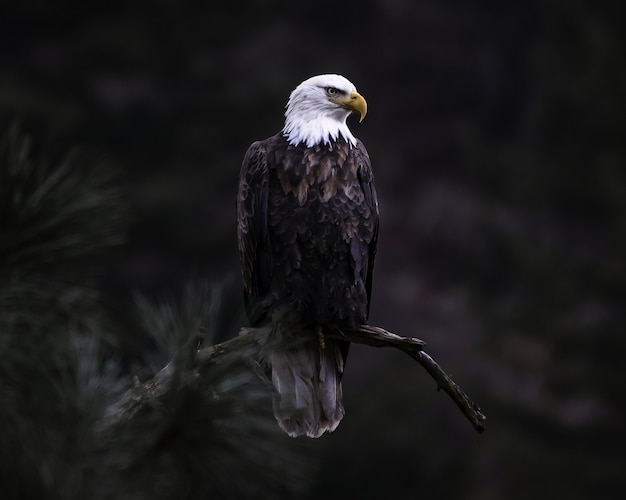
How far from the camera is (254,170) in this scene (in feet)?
10.5

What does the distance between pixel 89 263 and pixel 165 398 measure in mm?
243

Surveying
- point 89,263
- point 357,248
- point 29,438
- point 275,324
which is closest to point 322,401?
point 357,248

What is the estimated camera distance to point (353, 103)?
323cm

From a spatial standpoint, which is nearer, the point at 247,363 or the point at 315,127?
the point at 247,363

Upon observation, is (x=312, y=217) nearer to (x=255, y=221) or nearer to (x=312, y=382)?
(x=255, y=221)

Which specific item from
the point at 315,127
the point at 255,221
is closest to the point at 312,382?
the point at 255,221

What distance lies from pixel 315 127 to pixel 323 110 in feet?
0.29

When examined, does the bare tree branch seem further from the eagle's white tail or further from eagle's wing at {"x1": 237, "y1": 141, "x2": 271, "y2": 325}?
eagle's wing at {"x1": 237, "y1": 141, "x2": 271, "y2": 325}

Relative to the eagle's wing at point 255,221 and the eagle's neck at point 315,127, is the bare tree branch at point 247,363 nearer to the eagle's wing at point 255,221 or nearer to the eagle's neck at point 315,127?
the eagle's wing at point 255,221

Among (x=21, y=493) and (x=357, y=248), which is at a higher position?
(x=21, y=493)

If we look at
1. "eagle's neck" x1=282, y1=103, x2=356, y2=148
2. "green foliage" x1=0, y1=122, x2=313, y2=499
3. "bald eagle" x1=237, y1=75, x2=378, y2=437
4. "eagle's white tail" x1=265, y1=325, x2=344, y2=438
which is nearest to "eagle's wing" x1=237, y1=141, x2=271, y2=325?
"bald eagle" x1=237, y1=75, x2=378, y2=437

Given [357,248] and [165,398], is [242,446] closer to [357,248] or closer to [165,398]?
[165,398]

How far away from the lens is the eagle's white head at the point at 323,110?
321 centimetres

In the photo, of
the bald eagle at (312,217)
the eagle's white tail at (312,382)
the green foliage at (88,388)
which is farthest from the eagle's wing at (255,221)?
the green foliage at (88,388)
